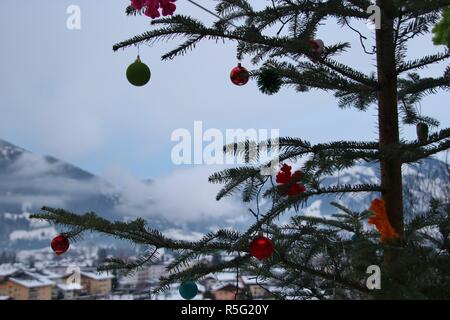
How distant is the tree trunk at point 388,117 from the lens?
102 centimetres

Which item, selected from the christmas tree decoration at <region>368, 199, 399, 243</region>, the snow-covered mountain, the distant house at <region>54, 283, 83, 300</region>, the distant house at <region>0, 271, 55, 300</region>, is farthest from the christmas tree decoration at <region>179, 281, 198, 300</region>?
the snow-covered mountain

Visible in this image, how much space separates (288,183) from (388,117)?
0.89ft

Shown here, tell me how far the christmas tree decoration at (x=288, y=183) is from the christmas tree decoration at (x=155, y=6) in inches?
15.7

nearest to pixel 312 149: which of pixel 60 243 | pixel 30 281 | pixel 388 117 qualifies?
pixel 388 117

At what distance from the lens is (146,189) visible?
1523 centimetres

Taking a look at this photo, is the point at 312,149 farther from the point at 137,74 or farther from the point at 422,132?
the point at 137,74

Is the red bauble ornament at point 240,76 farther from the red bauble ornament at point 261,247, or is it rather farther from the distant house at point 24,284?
the distant house at point 24,284

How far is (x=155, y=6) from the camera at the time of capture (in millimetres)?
1036

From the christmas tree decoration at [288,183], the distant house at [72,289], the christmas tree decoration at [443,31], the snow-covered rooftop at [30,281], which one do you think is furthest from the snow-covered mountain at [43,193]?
the christmas tree decoration at [288,183]

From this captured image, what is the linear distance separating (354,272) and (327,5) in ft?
1.72

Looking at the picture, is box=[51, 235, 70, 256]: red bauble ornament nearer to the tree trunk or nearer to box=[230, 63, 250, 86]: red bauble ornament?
box=[230, 63, 250, 86]: red bauble ornament

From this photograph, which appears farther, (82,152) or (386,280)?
(82,152)
